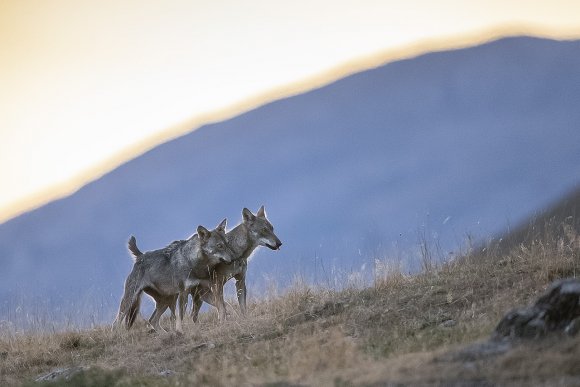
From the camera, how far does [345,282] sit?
1756 cm

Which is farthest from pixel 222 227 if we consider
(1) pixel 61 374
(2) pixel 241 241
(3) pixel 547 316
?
(3) pixel 547 316

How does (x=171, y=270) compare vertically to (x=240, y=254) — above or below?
above

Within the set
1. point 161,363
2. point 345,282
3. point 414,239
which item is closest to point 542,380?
point 161,363

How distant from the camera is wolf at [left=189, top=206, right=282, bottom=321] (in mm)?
18431

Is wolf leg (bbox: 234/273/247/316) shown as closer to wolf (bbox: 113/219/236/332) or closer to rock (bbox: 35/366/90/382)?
wolf (bbox: 113/219/236/332)

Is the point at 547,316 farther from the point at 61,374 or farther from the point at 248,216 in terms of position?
the point at 248,216

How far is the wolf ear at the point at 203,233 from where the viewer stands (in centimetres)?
1878

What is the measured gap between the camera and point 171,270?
18.6m

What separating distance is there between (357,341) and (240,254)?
5.94 meters

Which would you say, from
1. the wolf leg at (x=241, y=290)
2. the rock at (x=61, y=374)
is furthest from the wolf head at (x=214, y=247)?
the rock at (x=61, y=374)

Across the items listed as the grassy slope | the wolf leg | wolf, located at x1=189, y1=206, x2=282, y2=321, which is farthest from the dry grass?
wolf, located at x1=189, y1=206, x2=282, y2=321

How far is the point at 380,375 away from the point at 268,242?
998cm

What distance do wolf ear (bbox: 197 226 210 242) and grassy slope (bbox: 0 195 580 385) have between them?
4.73 ft

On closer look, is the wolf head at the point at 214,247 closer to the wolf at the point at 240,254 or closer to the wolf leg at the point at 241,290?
the wolf at the point at 240,254
